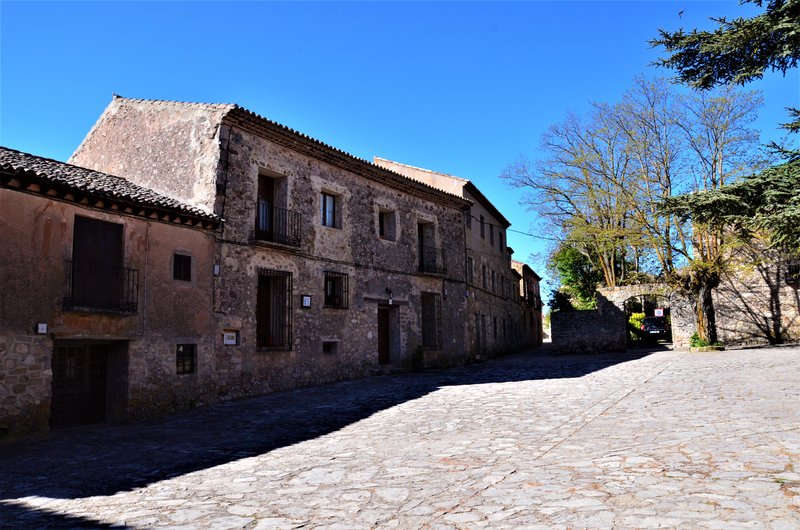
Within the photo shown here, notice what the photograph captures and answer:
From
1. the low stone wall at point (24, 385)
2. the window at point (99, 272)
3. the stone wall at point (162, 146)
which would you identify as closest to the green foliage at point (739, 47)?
the stone wall at point (162, 146)

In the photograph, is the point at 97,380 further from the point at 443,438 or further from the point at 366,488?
the point at 366,488

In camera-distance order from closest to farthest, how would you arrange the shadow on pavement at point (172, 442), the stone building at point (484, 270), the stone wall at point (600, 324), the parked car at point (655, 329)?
the shadow on pavement at point (172, 442) → the stone building at point (484, 270) → the stone wall at point (600, 324) → the parked car at point (655, 329)

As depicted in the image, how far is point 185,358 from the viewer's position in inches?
493

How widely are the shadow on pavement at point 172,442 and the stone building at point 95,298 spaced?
0.76 m

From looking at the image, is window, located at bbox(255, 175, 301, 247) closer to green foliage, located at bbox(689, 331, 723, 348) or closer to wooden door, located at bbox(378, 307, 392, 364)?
wooden door, located at bbox(378, 307, 392, 364)

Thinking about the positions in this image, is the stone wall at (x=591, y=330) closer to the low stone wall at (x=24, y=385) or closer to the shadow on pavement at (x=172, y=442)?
the shadow on pavement at (x=172, y=442)

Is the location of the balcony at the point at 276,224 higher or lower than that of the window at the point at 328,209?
lower

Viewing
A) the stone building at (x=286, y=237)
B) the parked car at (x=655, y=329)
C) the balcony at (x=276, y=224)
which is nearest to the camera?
the stone building at (x=286, y=237)

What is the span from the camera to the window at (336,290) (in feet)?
54.5

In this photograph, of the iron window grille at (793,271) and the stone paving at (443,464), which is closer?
the stone paving at (443,464)

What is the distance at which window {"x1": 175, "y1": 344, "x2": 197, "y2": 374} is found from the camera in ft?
40.4

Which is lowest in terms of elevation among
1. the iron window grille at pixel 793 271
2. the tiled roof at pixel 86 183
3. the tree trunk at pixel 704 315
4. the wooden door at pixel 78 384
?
the wooden door at pixel 78 384

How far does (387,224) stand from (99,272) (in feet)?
32.7

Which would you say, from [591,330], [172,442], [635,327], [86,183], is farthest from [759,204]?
[635,327]
